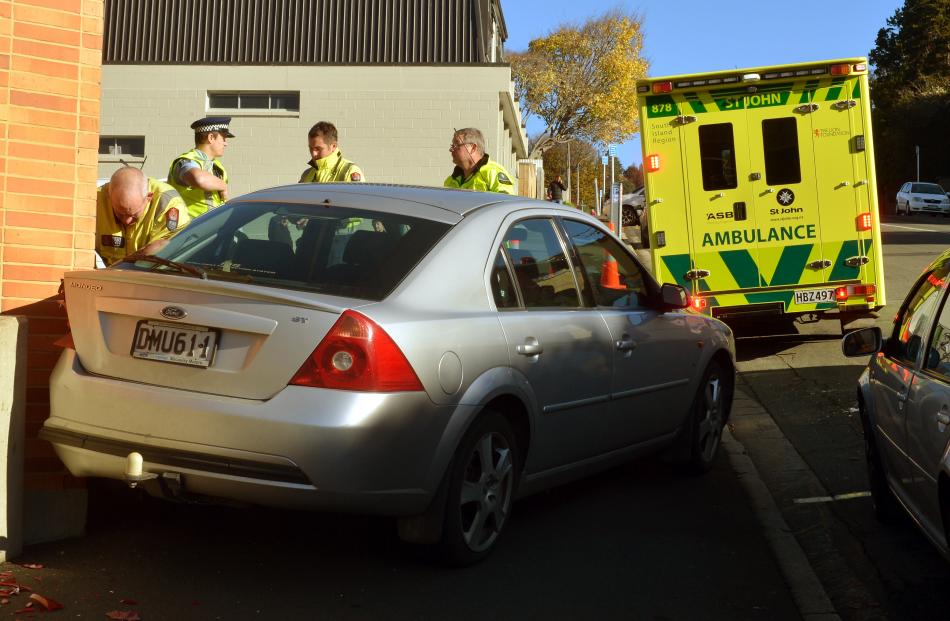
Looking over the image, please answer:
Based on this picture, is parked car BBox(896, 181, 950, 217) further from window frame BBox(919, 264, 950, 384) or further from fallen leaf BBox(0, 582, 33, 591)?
fallen leaf BBox(0, 582, 33, 591)

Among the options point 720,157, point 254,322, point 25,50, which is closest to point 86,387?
point 254,322

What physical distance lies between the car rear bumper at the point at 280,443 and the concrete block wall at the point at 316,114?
→ 77.1ft

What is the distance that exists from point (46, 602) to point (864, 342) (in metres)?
3.72

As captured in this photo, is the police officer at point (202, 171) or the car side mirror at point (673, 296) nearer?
the car side mirror at point (673, 296)

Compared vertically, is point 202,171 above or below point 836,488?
above

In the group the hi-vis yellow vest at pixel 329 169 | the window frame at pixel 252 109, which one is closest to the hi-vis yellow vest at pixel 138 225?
the hi-vis yellow vest at pixel 329 169

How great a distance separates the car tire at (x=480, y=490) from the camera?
4930 millimetres

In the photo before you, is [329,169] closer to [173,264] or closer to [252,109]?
[173,264]

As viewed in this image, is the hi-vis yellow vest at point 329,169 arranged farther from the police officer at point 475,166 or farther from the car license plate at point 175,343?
the car license plate at point 175,343

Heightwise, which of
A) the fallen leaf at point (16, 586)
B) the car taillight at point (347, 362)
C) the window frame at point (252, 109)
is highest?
the window frame at point (252, 109)

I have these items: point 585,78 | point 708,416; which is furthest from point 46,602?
point 585,78

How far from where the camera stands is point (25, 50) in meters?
5.27

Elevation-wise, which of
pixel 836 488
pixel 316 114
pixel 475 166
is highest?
pixel 316 114

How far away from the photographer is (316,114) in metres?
29.2
